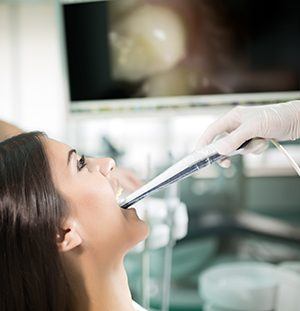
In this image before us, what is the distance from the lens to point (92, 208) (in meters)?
1.24

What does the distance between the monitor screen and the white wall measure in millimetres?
322

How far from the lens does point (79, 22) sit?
2.56m

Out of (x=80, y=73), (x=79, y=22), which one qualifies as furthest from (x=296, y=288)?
(x=79, y=22)

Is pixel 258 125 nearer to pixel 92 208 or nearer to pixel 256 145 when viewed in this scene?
pixel 256 145

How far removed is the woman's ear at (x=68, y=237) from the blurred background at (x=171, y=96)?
81cm

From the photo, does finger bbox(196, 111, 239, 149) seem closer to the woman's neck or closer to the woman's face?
the woman's face

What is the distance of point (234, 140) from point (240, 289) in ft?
3.93

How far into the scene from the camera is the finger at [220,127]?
138 centimetres

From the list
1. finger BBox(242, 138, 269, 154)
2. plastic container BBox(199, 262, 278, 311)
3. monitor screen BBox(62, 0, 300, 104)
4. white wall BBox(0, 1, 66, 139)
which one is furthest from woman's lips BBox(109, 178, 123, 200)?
white wall BBox(0, 1, 66, 139)

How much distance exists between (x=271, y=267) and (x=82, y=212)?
5.48ft

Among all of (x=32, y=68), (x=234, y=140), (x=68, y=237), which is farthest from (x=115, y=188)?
(x=32, y=68)

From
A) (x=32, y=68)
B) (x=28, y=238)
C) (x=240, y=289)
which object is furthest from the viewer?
(x=32, y=68)

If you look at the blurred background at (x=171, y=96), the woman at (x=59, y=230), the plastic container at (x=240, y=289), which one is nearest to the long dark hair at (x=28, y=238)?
the woman at (x=59, y=230)

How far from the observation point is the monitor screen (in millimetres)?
2326
